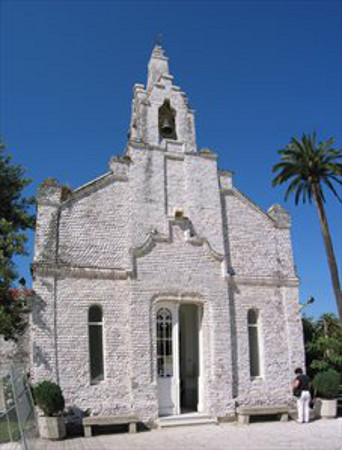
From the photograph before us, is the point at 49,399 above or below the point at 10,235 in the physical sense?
below

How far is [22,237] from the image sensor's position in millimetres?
14180

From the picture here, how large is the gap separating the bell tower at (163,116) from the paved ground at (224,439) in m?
9.12

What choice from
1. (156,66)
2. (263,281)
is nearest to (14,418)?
(263,281)

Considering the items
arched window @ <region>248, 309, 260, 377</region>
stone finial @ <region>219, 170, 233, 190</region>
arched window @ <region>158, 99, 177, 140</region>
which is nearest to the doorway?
arched window @ <region>248, 309, 260, 377</region>

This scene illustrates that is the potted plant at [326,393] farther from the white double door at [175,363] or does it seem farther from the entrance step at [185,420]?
the white double door at [175,363]

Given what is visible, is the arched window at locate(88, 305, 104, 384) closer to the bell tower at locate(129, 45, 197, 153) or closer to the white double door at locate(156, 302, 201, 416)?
the white double door at locate(156, 302, 201, 416)

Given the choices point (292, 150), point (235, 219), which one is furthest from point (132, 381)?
point (292, 150)

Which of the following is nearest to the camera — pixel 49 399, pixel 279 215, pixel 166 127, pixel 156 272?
pixel 49 399

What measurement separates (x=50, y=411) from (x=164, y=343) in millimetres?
4285

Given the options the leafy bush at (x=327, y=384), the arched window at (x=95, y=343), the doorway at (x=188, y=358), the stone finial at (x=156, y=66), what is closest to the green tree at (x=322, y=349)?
the leafy bush at (x=327, y=384)

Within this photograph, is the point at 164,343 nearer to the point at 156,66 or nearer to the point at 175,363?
the point at 175,363

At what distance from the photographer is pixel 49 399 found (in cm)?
1266

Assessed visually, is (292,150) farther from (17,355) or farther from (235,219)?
(17,355)

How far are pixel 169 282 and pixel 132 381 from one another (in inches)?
126
